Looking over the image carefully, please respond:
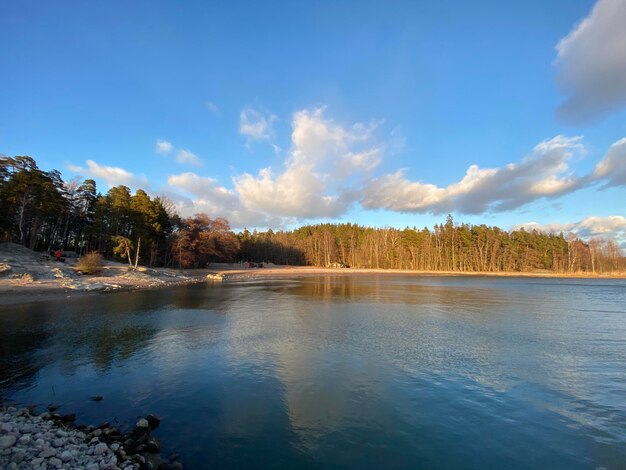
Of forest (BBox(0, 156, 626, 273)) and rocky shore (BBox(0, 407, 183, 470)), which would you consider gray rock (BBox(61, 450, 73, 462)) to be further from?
forest (BBox(0, 156, 626, 273))

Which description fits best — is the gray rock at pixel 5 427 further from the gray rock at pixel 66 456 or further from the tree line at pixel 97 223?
the tree line at pixel 97 223

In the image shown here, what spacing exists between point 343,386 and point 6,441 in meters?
8.17

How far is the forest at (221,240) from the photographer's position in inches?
2009

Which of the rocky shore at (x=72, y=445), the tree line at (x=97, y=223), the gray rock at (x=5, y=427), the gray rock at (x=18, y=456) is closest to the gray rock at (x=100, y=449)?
the rocky shore at (x=72, y=445)

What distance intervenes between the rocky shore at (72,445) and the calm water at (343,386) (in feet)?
1.83

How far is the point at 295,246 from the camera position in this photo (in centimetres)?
13612

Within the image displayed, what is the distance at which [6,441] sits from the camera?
6.36 m

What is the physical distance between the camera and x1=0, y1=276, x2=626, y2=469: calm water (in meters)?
7.39

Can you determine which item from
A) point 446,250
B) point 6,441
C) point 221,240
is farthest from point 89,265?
point 446,250

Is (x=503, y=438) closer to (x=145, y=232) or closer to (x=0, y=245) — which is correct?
(x=0, y=245)

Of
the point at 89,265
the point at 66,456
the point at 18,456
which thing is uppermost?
the point at 89,265

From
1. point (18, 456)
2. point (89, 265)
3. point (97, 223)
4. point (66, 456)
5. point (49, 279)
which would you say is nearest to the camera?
point (18, 456)

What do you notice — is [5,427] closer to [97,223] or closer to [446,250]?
[97,223]

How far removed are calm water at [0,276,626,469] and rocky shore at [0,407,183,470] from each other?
1.83 feet
